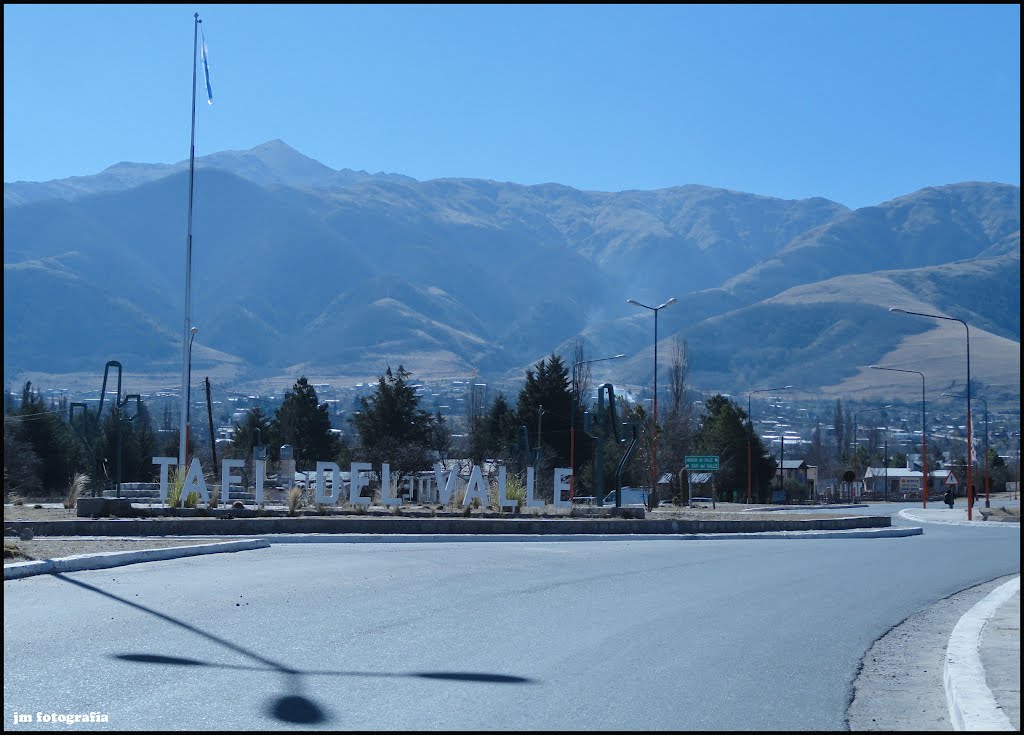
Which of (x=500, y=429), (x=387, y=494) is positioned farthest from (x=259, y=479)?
(x=500, y=429)

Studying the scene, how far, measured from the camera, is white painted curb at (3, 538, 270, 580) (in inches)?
622

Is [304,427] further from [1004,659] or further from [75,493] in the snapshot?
[1004,659]

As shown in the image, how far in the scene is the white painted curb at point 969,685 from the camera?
24.7 ft

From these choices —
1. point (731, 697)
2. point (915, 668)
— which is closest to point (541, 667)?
point (731, 697)

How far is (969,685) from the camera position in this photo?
870 centimetres

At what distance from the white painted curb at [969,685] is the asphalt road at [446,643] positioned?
2.61 feet

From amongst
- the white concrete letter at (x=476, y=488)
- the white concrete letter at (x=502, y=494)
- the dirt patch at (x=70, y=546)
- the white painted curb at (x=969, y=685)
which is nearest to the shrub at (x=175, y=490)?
the dirt patch at (x=70, y=546)

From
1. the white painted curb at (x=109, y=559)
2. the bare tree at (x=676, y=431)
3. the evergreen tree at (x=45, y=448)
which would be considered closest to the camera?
the white painted curb at (x=109, y=559)

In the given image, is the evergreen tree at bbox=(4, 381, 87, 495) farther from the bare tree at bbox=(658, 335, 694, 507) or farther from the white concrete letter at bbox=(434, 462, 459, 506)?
the bare tree at bbox=(658, 335, 694, 507)

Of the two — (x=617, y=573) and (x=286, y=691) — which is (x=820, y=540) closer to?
(x=617, y=573)

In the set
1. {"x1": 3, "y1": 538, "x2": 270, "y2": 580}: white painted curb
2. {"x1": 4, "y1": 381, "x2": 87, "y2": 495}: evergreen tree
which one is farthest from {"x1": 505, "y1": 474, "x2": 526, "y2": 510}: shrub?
{"x1": 4, "y1": 381, "x2": 87, "y2": 495}: evergreen tree

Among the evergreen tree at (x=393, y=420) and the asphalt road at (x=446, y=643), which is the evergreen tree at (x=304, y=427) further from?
the asphalt road at (x=446, y=643)

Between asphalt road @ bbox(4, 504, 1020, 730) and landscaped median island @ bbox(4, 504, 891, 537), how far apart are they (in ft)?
22.8

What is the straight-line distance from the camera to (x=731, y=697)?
8.52m
